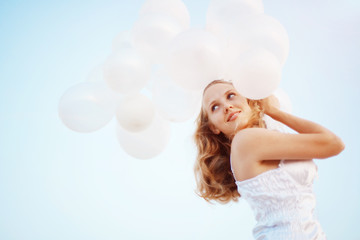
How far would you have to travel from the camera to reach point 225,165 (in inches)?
75.7

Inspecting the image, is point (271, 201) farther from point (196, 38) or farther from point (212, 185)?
point (196, 38)

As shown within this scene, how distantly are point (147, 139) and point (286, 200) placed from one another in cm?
89

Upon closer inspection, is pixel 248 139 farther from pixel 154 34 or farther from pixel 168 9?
pixel 168 9

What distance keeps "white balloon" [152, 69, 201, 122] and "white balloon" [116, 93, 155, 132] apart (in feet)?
0.24

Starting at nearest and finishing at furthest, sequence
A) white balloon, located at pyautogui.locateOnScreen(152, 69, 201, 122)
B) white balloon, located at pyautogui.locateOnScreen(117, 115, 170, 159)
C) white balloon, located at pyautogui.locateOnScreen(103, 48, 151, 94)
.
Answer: white balloon, located at pyautogui.locateOnScreen(103, 48, 151, 94) → white balloon, located at pyautogui.locateOnScreen(152, 69, 201, 122) → white balloon, located at pyautogui.locateOnScreen(117, 115, 170, 159)

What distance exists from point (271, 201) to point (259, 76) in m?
0.59

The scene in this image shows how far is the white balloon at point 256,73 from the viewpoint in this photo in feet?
4.28

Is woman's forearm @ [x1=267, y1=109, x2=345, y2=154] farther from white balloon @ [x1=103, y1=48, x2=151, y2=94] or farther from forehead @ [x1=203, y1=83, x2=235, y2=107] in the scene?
white balloon @ [x1=103, y1=48, x2=151, y2=94]

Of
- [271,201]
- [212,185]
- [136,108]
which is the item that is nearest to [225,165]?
[212,185]

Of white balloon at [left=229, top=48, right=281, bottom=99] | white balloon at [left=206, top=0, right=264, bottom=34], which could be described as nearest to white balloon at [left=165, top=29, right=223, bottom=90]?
white balloon at [left=229, top=48, right=281, bottom=99]

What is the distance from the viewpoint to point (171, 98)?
1.69 metres

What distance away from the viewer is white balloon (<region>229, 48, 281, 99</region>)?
1.30 metres

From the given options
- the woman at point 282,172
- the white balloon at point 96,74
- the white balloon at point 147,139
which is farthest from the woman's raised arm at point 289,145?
the white balloon at point 96,74

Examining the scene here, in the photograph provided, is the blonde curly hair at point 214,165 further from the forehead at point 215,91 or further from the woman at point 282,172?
the woman at point 282,172
